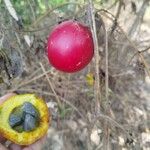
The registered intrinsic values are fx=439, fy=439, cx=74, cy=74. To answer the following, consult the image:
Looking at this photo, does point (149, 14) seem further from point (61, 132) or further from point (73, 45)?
point (73, 45)

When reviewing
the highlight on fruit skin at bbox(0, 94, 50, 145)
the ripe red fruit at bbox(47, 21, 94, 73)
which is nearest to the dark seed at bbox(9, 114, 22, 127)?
the highlight on fruit skin at bbox(0, 94, 50, 145)

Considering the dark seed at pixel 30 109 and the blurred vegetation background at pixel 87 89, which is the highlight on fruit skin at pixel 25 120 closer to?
the dark seed at pixel 30 109

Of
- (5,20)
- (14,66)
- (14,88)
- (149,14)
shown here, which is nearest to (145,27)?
(149,14)

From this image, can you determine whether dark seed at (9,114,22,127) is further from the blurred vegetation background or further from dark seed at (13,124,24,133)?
the blurred vegetation background

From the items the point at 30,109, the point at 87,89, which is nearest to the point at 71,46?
the point at 30,109

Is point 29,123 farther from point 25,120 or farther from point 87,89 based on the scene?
point 87,89
